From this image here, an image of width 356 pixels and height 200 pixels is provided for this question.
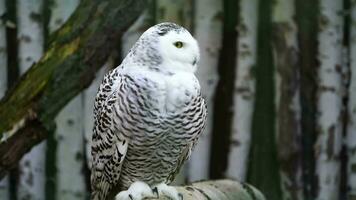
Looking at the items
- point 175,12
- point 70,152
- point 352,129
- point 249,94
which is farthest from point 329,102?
point 70,152

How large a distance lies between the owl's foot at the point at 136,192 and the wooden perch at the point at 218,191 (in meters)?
0.05

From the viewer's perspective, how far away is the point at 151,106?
2.43 metres

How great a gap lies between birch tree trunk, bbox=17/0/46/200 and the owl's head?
1.28 m

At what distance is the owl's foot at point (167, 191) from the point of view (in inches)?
105

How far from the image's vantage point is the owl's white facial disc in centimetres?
242

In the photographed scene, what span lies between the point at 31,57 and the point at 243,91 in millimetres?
915

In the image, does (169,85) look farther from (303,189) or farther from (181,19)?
(303,189)

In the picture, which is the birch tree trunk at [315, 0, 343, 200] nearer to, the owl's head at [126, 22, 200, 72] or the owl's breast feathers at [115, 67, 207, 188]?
the owl's breast feathers at [115, 67, 207, 188]

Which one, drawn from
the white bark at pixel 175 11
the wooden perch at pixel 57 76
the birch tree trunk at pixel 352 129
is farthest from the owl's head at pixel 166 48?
the birch tree trunk at pixel 352 129

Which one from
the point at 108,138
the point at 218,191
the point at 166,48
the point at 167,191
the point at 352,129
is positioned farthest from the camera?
the point at 352,129

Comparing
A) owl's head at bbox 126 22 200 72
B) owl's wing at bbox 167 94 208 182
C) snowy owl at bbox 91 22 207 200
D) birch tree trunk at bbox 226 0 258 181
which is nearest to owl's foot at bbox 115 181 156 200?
snowy owl at bbox 91 22 207 200

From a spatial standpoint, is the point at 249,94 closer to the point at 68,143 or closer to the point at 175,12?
the point at 175,12

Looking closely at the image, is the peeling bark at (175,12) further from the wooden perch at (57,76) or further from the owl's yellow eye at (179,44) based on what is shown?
the owl's yellow eye at (179,44)

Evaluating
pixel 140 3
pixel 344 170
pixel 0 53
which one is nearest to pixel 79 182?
pixel 0 53
